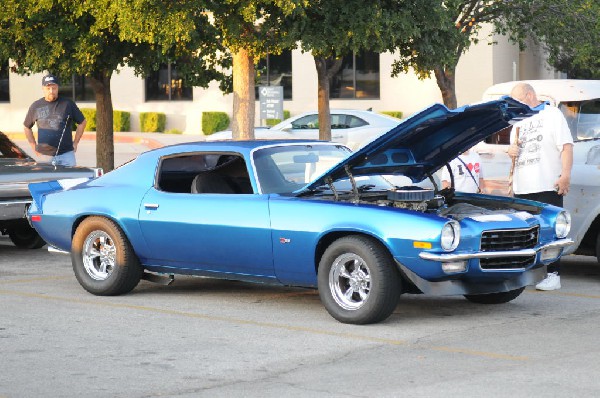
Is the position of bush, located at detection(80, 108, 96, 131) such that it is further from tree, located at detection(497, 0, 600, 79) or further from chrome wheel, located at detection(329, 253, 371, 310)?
chrome wheel, located at detection(329, 253, 371, 310)

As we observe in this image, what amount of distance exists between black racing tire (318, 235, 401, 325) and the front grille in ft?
2.26

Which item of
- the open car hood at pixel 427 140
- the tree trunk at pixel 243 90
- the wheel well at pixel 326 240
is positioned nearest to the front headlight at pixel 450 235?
the wheel well at pixel 326 240

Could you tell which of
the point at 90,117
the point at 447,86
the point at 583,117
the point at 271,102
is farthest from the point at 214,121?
the point at 583,117

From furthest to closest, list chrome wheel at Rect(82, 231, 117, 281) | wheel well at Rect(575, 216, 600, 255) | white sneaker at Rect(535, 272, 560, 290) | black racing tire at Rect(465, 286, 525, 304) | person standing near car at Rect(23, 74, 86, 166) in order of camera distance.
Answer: person standing near car at Rect(23, 74, 86, 166) → wheel well at Rect(575, 216, 600, 255) → white sneaker at Rect(535, 272, 560, 290) → chrome wheel at Rect(82, 231, 117, 281) → black racing tire at Rect(465, 286, 525, 304)

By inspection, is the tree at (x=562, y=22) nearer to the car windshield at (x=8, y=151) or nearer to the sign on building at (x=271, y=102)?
the sign on building at (x=271, y=102)

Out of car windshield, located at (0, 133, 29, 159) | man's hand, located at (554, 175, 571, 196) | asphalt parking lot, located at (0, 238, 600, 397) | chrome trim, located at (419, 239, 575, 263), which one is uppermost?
car windshield, located at (0, 133, 29, 159)

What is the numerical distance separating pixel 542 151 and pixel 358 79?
3034 cm

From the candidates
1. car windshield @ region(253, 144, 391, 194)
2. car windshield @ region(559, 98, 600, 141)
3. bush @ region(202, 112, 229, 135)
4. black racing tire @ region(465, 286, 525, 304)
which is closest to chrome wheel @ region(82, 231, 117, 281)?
car windshield @ region(253, 144, 391, 194)

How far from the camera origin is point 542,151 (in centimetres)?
1127

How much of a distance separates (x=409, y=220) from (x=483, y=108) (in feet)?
3.62

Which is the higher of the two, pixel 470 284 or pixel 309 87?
pixel 309 87

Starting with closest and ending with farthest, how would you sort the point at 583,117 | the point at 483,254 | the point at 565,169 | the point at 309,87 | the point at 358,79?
the point at 483,254 → the point at 565,169 → the point at 583,117 → the point at 358,79 → the point at 309,87

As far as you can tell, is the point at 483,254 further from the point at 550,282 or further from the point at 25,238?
the point at 25,238

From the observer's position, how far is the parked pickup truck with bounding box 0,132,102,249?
13.5 meters
